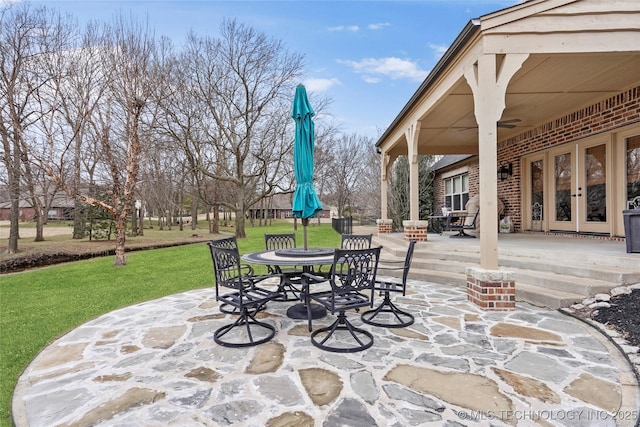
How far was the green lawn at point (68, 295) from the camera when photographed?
3143mm

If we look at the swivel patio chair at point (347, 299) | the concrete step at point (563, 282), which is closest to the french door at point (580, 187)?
the concrete step at point (563, 282)

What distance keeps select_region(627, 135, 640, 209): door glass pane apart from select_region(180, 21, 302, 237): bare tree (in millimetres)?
12064

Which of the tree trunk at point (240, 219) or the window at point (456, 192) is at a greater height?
the window at point (456, 192)

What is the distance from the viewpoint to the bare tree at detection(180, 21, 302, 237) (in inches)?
533

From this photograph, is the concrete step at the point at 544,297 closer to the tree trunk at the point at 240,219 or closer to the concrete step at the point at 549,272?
the concrete step at the point at 549,272

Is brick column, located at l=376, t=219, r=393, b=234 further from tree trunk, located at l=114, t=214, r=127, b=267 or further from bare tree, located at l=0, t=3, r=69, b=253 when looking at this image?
bare tree, located at l=0, t=3, r=69, b=253

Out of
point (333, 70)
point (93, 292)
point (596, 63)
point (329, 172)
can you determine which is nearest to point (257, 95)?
point (333, 70)

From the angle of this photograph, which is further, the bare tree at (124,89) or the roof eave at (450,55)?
the bare tree at (124,89)

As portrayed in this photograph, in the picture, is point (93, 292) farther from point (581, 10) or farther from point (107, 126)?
point (581, 10)

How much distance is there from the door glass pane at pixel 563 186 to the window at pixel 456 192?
396 centimetres

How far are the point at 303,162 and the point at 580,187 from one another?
6023 millimetres

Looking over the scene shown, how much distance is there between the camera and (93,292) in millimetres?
5469

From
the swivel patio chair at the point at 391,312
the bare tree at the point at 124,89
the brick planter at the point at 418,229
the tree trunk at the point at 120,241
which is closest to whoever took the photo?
the swivel patio chair at the point at 391,312

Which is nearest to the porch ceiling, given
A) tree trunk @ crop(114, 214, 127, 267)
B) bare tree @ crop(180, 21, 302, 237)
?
tree trunk @ crop(114, 214, 127, 267)
